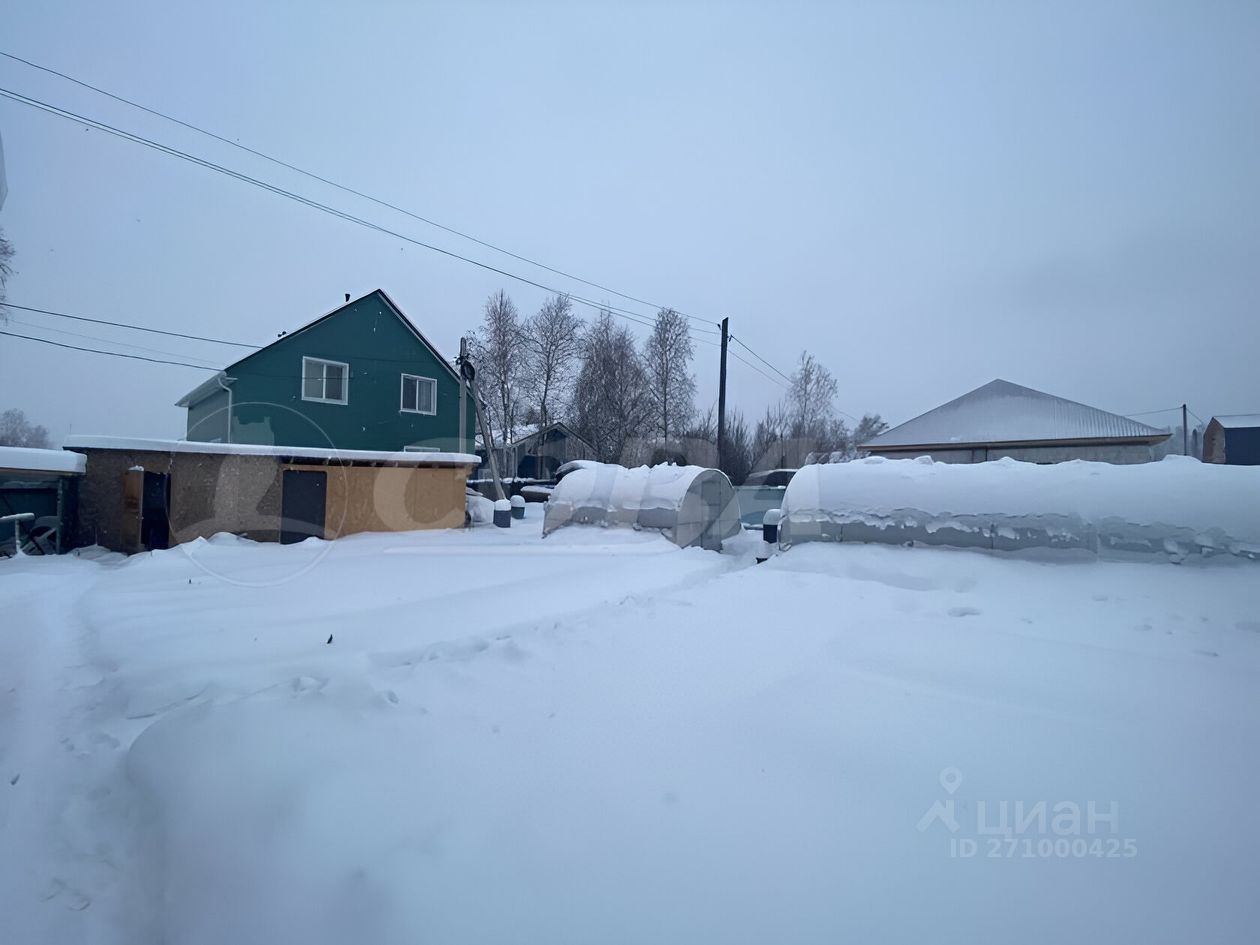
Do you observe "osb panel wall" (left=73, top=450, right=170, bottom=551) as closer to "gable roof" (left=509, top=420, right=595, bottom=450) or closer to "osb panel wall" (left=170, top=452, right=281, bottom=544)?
"osb panel wall" (left=170, top=452, right=281, bottom=544)

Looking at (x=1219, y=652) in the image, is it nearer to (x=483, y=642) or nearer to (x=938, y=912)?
(x=938, y=912)

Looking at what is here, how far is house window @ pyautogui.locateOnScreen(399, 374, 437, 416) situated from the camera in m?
19.0

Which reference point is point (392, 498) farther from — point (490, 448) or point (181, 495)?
point (490, 448)

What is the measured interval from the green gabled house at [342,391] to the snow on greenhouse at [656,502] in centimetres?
997

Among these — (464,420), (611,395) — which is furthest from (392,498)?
(611,395)

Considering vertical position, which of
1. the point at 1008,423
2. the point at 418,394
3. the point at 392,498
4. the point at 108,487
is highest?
the point at 418,394

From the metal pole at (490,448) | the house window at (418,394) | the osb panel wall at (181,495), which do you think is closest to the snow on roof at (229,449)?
the osb panel wall at (181,495)

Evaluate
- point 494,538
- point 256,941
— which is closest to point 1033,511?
point 256,941

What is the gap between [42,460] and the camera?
9.52 meters

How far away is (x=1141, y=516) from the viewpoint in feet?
16.9

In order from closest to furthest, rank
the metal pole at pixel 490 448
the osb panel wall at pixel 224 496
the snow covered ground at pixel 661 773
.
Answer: the snow covered ground at pixel 661 773 → the osb panel wall at pixel 224 496 → the metal pole at pixel 490 448

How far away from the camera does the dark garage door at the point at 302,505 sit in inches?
436

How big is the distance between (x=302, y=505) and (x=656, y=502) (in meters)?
7.47

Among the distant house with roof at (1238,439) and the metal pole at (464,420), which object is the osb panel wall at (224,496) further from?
the distant house with roof at (1238,439)
